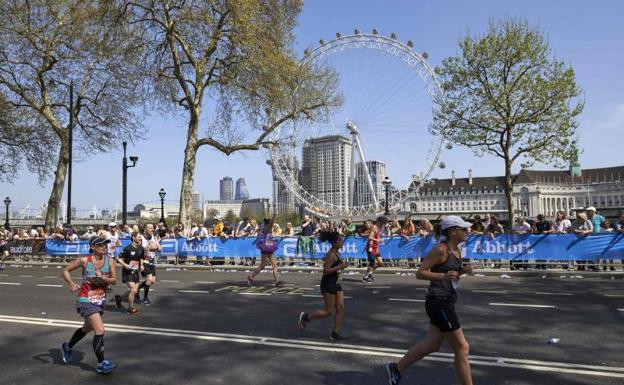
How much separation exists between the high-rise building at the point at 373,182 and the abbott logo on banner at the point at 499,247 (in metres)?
40.5

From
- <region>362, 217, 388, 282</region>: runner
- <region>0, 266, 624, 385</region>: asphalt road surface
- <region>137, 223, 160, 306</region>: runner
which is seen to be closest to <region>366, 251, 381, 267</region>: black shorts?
<region>362, 217, 388, 282</region>: runner

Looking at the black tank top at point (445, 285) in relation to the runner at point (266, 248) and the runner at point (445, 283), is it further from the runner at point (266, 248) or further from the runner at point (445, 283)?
the runner at point (266, 248)

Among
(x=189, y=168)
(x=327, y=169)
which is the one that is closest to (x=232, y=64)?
(x=189, y=168)

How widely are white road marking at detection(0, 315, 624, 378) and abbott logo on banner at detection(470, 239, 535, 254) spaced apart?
11.6 meters

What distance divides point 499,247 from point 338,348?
11.9 metres

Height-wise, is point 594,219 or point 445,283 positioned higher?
point 594,219

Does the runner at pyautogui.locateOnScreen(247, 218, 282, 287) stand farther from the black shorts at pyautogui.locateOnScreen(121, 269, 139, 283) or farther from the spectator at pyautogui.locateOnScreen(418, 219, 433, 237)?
the spectator at pyautogui.locateOnScreen(418, 219, 433, 237)

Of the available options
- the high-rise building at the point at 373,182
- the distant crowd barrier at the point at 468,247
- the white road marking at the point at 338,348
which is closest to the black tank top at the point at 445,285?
the white road marking at the point at 338,348

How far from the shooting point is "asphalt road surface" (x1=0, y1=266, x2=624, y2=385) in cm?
607

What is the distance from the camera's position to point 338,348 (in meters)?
7.21

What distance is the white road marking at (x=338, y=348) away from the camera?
19.8ft

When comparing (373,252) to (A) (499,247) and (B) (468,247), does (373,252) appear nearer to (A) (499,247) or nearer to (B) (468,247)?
(B) (468,247)

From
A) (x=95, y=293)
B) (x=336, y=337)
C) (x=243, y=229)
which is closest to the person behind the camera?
(x=95, y=293)

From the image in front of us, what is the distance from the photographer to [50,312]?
10.6 meters
